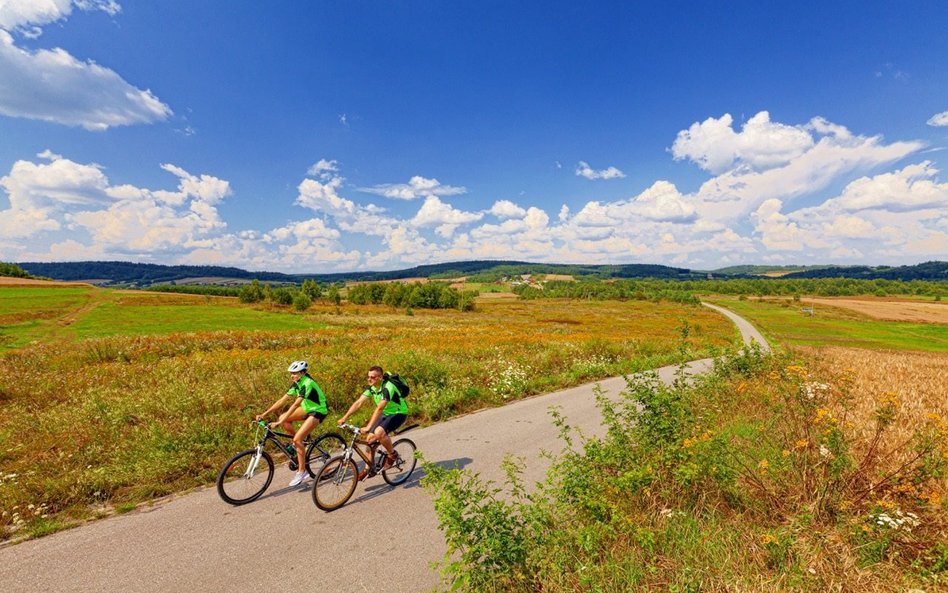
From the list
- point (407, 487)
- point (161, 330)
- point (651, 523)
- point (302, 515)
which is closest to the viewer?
point (651, 523)

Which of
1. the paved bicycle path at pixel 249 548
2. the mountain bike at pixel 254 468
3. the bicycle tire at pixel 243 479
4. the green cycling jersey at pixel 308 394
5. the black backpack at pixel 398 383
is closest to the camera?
the paved bicycle path at pixel 249 548

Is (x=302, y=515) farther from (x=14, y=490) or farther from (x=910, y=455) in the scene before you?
(x=910, y=455)

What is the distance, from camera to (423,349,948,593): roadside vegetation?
418 centimetres

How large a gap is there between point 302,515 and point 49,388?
15277 millimetres

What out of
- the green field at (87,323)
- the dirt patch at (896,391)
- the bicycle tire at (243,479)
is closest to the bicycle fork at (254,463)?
the bicycle tire at (243,479)

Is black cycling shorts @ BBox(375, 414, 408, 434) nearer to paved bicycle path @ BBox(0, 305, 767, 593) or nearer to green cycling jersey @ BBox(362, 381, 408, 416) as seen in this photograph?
green cycling jersey @ BBox(362, 381, 408, 416)

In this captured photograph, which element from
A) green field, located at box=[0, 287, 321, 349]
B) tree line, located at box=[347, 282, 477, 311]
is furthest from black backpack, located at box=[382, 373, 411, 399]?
tree line, located at box=[347, 282, 477, 311]

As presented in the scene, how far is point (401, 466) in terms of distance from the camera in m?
8.38

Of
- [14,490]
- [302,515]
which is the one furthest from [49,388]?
[302,515]

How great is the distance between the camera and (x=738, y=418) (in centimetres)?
1048

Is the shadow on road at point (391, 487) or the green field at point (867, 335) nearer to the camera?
the shadow on road at point (391, 487)

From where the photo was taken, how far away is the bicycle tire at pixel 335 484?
22.9 ft

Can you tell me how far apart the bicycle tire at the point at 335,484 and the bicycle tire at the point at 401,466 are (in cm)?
80

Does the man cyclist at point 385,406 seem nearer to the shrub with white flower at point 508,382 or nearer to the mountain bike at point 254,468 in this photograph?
the mountain bike at point 254,468
